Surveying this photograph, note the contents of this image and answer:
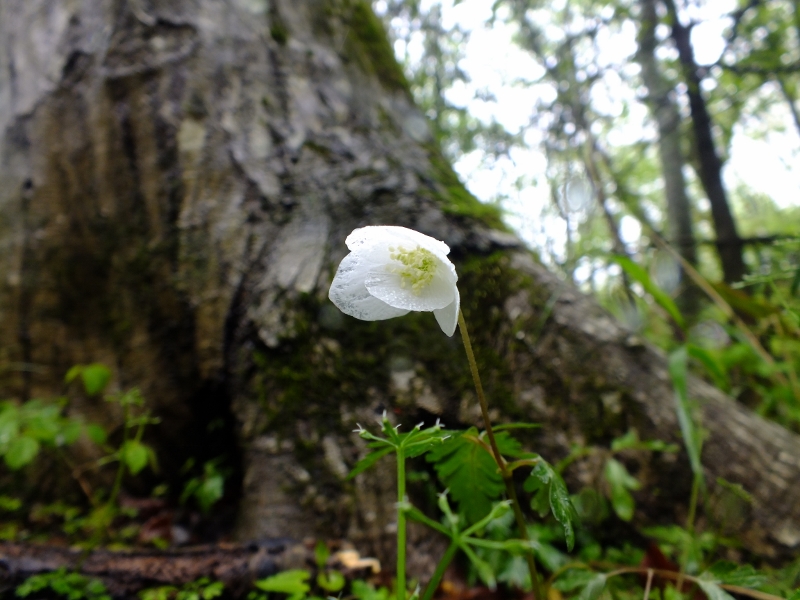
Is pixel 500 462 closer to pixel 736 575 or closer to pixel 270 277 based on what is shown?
pixel 736 575

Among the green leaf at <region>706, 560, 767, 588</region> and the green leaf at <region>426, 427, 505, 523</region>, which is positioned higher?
the green leaf at <region>426, 427, 505, 523</region>

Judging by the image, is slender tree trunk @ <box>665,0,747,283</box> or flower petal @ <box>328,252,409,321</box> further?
slender tree trunk @ <box>665,0,747,283</box>

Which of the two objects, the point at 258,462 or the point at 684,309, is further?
the point at 684,309

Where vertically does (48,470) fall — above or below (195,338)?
below

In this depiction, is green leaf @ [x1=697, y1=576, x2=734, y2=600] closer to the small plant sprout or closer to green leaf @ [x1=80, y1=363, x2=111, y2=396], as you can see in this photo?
the small plant sprout

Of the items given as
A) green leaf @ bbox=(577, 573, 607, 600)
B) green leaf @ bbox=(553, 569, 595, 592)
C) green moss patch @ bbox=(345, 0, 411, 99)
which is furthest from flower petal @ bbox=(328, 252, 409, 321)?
green moss patch @ bbox=(345, 0, 411, 99)

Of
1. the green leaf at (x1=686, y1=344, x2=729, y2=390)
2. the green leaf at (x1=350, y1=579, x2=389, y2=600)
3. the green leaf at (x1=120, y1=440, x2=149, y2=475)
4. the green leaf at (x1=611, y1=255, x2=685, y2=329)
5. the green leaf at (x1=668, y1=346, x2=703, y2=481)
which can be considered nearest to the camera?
the green leaf at (x1=350, y1=579, x2=389, y2=600)

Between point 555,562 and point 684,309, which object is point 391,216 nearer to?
point 555,562

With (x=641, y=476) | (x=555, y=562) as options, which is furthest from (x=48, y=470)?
(x=641, y=476)
